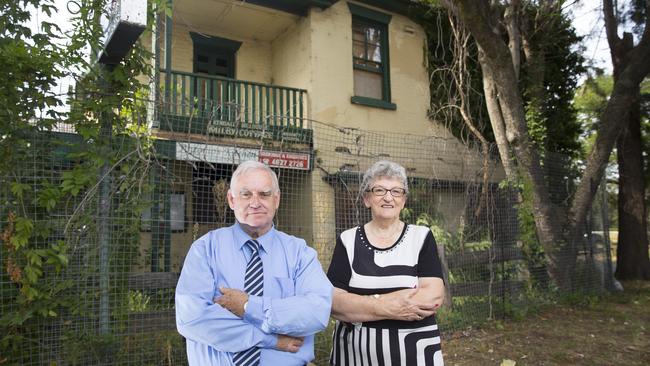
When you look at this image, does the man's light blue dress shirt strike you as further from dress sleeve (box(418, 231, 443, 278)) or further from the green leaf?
the green leaf

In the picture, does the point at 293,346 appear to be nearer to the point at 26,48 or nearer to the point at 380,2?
the point at 26,48

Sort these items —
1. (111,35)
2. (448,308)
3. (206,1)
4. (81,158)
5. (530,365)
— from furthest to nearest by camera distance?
1. (206,1)
2. (448,308)
3. (530,365)
4. (81,158)
5. (111,35)

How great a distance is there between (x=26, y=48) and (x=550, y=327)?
6651 mm

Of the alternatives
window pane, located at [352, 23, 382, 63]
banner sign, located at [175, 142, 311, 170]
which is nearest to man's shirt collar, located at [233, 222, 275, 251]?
banner sign, located at [175, 142, 311, 170]

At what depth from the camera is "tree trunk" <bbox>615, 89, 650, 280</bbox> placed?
33.7 ft

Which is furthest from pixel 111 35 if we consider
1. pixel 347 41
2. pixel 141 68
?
pixel 347 41

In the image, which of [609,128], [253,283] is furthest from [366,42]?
[253,283]

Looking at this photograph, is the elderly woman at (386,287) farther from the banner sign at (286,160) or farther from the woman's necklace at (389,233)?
the banner sign at (286,160)

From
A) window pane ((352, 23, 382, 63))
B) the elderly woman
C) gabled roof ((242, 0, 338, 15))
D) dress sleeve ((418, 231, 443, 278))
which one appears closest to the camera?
the elderly woman

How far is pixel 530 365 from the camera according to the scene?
4.88 meters

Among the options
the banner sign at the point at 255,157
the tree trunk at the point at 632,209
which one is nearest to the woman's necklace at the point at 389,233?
the banner sign at the point at 255,157

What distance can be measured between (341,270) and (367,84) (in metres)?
7.82

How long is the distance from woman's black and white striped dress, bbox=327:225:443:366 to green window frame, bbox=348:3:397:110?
7.37m

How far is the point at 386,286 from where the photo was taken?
8.08 ft
